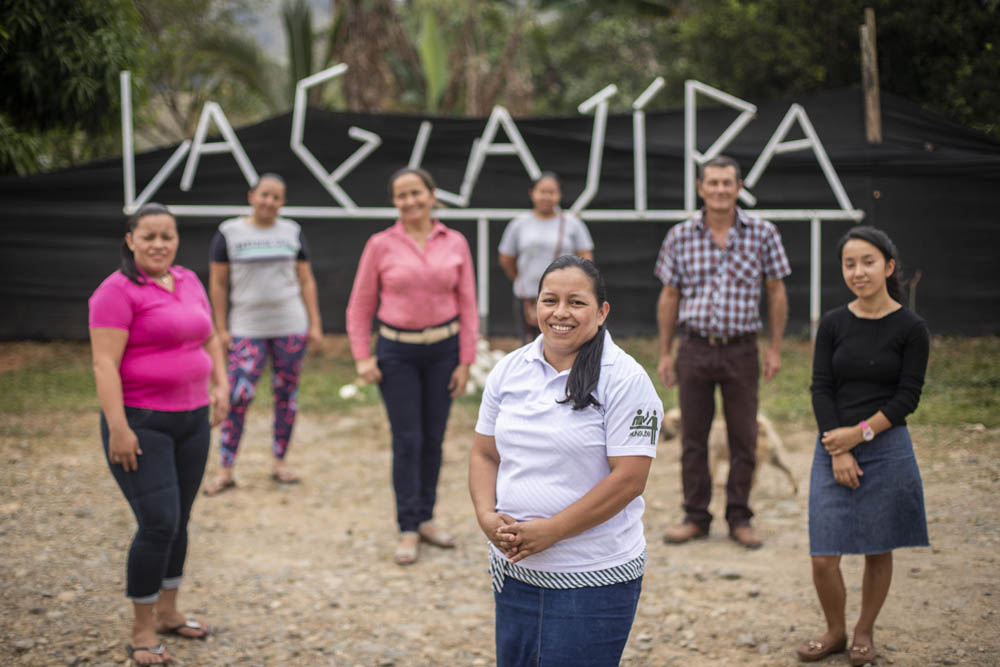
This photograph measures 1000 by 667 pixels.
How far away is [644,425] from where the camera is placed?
7.64 ft

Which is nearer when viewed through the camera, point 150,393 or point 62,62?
point 150,393

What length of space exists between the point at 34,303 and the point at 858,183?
25.1ft

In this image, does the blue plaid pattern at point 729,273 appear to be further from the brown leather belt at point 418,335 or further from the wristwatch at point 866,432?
the wristwatch at point 866,432

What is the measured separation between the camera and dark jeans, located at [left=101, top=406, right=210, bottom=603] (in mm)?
3324

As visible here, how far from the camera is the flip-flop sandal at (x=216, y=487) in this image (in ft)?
18.7

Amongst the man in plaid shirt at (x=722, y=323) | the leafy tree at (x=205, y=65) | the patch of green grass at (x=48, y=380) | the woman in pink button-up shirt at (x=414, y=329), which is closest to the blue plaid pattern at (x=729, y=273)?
the man in plaid shirt at (x=722, y=323)

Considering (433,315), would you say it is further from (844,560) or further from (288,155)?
(288,155)

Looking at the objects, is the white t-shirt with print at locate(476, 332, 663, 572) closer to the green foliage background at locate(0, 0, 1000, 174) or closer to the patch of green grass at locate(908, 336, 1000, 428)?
the green foliage background at locate(0, 0, 1000, 174)

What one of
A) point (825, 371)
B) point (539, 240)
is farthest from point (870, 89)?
point (825, 371)

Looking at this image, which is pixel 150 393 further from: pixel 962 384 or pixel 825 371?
pixel 962 384

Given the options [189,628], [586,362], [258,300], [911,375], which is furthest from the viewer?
[258,300]

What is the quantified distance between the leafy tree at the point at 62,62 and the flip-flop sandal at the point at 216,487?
251 centimetres

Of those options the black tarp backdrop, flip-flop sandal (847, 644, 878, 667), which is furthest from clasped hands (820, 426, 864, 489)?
the black tarp backdrop

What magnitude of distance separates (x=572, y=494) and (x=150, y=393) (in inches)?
70.8
